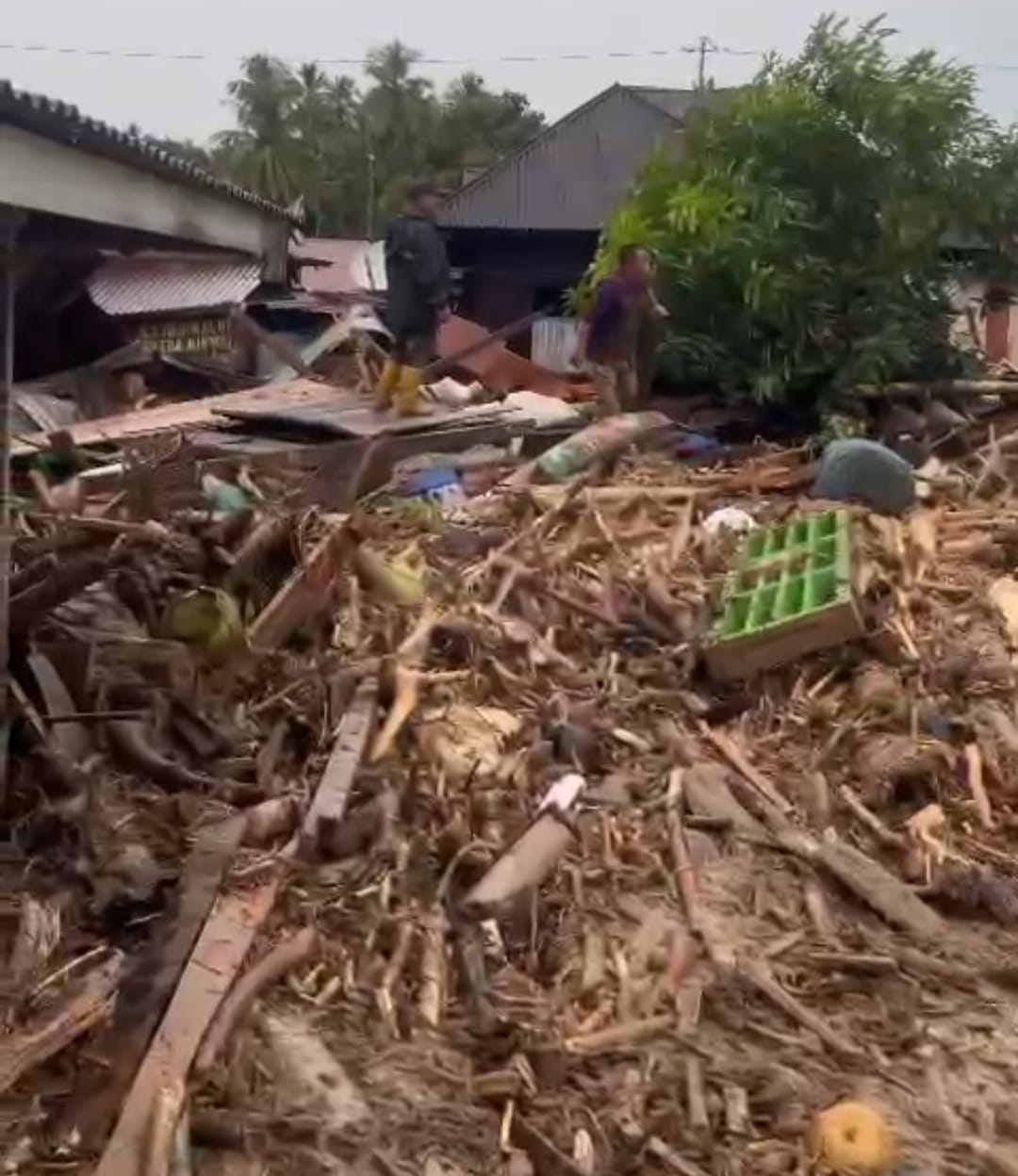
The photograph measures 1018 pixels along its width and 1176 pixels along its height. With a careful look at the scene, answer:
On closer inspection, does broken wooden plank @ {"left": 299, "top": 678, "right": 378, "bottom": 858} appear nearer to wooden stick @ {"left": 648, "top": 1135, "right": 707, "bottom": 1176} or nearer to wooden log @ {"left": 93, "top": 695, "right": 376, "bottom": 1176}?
wooden log @ {"left": 93, "top": 695, "right": 376, "bottom": 1176}

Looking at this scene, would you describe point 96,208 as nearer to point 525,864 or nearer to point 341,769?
point 341,769

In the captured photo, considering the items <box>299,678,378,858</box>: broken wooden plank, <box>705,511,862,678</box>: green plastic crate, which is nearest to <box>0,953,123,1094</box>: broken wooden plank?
<box>299,678,378,858</box>: broken wooden plank

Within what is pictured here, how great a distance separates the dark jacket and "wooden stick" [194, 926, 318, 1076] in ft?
23.9

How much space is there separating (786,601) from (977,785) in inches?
69.3

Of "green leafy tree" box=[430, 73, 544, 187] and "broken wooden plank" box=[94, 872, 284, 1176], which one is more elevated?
"green leafy tree" box=[430, 73, 544, 187]

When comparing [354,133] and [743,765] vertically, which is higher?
[354,133]

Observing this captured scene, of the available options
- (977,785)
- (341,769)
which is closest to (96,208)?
(341,769)

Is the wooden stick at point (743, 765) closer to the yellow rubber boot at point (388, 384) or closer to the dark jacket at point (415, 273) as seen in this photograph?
the dark jacket at point (415, 273)

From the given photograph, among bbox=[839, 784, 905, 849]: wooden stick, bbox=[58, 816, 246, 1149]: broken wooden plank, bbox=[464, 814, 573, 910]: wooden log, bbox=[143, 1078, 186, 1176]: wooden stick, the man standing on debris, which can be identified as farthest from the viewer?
the man standing on debris

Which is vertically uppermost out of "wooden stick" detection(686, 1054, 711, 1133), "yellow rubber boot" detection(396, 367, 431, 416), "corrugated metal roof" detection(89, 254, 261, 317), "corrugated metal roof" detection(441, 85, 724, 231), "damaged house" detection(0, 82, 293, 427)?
"corrugated metal roof" detection(441, 85, 724, 231)

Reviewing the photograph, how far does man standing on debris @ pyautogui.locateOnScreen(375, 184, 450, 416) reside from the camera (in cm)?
1170

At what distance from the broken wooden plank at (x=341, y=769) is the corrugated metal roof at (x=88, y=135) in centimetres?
226

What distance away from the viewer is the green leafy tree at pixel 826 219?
14828mm

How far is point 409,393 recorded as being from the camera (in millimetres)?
12508
